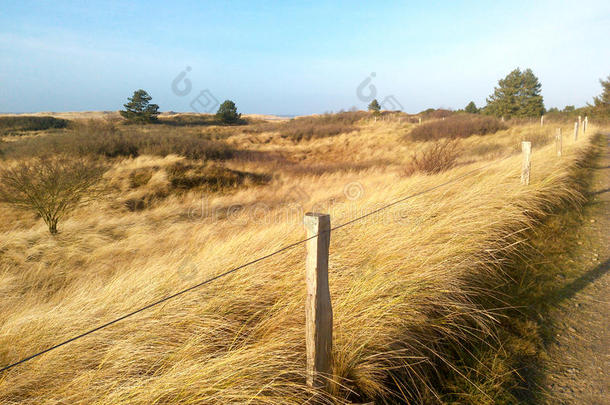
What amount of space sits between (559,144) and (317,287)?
10.00 m

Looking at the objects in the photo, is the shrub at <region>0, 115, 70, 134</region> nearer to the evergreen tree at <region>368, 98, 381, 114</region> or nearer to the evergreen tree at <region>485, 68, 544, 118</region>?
the evergreen tree at <region>368, 98, 381, 114</region>

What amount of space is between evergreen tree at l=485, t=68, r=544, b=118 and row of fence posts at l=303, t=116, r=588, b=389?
49271 mm

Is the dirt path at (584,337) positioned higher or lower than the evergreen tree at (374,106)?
lower

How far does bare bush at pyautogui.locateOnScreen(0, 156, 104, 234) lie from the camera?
630 cm

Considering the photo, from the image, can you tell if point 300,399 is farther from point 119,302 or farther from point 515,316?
point 515,316

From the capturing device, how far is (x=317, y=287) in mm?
1627

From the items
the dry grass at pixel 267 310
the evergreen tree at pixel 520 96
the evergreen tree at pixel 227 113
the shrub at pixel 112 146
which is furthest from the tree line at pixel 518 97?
the dry grass at pixel 267 310

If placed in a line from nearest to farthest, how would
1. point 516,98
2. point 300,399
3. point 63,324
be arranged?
point 300,399, point 63,324, point 516,98

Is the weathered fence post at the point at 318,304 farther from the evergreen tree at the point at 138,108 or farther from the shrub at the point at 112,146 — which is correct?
the evergreen tree at the point at 138,108

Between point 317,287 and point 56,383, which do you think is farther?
point 56,383

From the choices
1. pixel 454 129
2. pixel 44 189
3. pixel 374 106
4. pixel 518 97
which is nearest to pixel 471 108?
pixel 518 97

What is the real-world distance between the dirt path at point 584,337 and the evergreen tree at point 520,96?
4622 cm

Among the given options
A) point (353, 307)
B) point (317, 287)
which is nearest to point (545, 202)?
point (353, 307)

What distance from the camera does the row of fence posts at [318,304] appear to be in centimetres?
158
